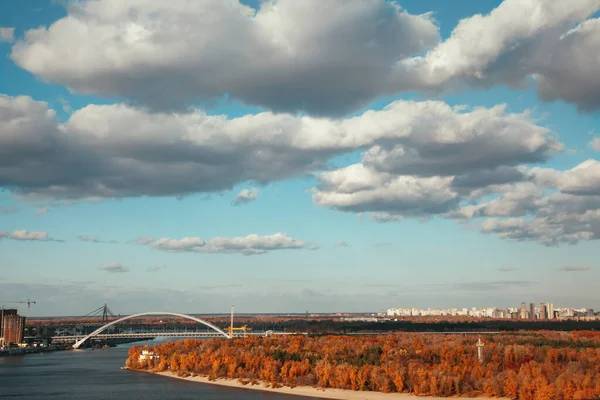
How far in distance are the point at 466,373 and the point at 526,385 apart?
8.27 meters

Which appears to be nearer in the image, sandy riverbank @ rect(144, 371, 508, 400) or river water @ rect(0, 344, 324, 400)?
sandy riverbank @ rect(144, 371, 508, 400)

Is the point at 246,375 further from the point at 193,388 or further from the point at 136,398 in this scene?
the point at 136,398

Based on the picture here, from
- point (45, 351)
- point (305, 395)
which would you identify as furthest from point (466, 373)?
point (45, 351)

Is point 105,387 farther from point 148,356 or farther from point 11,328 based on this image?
point 11,328

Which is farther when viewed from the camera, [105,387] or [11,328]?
[11,328]

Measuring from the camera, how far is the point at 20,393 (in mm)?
57375

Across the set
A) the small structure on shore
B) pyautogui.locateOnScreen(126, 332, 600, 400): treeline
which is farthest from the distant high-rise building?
pyautogui.locateOnScreen(126, 332, 600, 400): treeline

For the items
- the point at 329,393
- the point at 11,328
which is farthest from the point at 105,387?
the point at 11,328

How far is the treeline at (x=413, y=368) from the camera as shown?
46.8 meters

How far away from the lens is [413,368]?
2165 inches

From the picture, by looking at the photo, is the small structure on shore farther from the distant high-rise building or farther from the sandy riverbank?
the distant high-rise building

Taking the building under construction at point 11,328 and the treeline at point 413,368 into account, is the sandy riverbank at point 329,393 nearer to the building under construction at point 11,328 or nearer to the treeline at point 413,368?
the treeline at point 413,368

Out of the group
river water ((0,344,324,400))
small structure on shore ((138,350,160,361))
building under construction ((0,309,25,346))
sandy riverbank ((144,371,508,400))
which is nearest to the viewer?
sandy riverbank ((144,371,508,400))

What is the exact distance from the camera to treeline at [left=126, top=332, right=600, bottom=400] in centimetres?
4681
